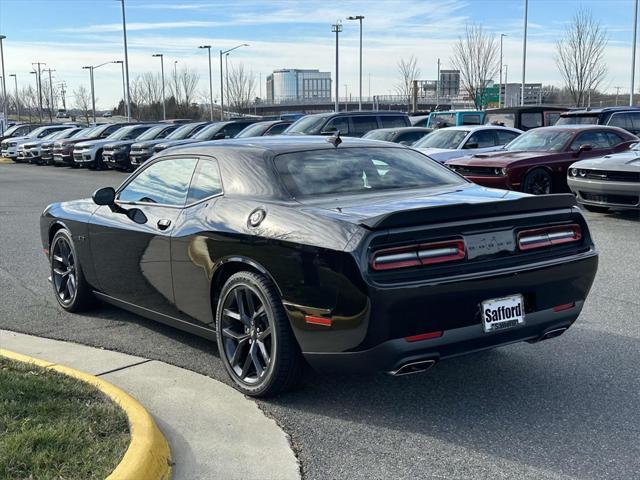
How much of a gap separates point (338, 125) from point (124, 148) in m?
9.61

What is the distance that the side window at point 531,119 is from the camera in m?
20.0

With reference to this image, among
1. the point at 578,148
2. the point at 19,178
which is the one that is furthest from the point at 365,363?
the point at 19,178

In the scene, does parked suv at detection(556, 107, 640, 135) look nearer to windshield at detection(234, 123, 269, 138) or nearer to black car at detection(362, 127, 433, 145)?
black car at detection(362, 127, 433, 145)

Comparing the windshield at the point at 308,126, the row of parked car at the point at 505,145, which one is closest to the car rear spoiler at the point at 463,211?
the row of parked car at the point at 505,145

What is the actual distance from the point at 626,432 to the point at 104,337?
383cm

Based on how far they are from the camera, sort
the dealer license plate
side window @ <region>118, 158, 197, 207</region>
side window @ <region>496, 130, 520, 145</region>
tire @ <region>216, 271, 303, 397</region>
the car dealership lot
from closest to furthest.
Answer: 1. the car dealership lot
2. the dealer license plate
3. tire @ <region>216, 271, 303, 397</region>
4. side window @ <region>118, 158, 197, 207</region>
5. side window @ <region>496, 130, 520, 145</region>

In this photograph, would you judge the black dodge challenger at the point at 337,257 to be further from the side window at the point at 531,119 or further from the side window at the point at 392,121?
the side window at the point at 531,119

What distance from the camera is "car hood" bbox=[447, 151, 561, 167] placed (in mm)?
12914

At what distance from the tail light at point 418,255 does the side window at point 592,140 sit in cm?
1056

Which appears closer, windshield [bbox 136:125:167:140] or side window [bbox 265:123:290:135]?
side window [bbox 265:123:290:135]

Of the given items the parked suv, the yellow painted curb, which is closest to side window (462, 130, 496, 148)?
the parked suv

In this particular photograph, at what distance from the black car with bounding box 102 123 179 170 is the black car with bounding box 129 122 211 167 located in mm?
468

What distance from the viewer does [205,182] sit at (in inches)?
197

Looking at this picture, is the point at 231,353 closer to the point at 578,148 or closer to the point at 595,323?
the point at 595,323
